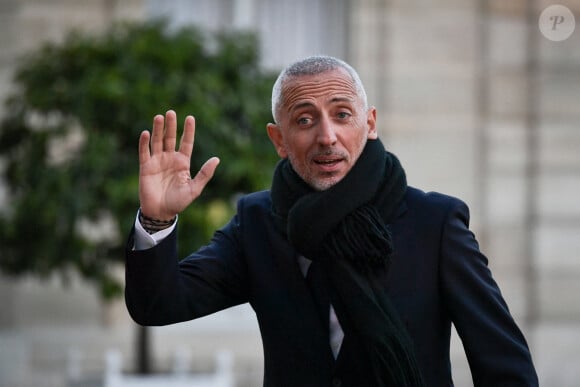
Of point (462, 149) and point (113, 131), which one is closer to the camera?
point (113, 131)

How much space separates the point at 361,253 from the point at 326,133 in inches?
12.1

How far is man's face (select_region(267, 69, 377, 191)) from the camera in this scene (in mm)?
2799

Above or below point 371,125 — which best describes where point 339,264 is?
below

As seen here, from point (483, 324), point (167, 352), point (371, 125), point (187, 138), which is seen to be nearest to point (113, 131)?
point (167, 352)

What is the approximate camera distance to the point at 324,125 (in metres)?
2.80

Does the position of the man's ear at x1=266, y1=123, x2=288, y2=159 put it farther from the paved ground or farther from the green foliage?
the paved ground

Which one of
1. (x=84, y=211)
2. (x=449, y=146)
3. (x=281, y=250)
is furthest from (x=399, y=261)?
(x=449, y=146)

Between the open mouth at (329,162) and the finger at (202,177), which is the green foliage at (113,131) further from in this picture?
the open mouth at (329,162)

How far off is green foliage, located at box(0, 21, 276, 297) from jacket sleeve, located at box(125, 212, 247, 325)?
4487mm

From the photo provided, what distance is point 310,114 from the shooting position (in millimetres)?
2834

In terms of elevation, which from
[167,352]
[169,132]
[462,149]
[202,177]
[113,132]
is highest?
[169,132]

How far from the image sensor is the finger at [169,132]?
288cm

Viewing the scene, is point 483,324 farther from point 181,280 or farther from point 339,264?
point 181,280

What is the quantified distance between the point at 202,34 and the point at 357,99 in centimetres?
560
